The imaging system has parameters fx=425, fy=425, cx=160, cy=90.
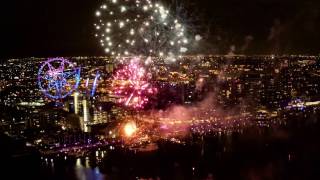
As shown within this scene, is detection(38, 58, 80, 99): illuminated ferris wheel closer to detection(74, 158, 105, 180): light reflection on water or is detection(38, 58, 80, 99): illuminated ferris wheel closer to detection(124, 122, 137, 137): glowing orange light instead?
detection(124, 122, 137, 137): glowing orange light

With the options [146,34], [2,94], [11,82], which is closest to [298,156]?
[146,34]

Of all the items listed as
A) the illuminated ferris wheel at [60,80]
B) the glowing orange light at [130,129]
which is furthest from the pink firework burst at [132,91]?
the illuminated ferris wheel at [60,80]

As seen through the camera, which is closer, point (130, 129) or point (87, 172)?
point (87, 172)

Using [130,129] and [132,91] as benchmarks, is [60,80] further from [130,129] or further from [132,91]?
[130,129]

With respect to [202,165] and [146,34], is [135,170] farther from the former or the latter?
[146,34]

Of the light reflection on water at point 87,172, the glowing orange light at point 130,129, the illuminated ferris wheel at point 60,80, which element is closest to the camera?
the light reflection on water at point 87,172

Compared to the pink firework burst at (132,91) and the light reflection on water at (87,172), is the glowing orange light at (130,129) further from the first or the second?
the light reflection on water at (87,172)

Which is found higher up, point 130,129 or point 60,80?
point 60,80

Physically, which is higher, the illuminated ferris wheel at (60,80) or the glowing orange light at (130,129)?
the illuminated ferris wheel at (60,80)

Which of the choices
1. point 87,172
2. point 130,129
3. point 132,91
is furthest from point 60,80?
point 87,172
